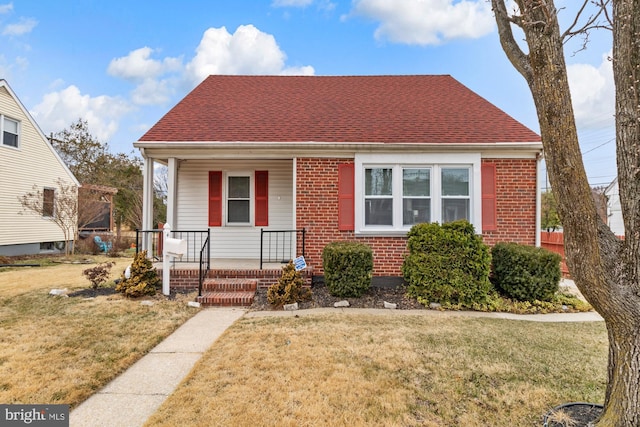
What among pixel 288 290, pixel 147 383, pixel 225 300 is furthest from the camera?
pixel 225 300

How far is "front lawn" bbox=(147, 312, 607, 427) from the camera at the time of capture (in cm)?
270

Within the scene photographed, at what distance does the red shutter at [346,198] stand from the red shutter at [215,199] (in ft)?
10.9

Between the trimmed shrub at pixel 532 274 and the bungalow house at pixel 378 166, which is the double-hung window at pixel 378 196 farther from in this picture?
the trimmed shrub at pixel 532 274

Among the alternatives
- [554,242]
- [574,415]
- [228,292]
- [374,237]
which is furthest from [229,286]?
[554,242]

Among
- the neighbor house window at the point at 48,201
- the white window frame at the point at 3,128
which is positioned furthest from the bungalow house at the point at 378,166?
the neighbor house window at the point at 48,201

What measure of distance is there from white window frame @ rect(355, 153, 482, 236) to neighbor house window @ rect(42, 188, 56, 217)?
16113 millimetres

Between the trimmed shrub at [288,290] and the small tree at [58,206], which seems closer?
the trimmed shrub at [288,290]

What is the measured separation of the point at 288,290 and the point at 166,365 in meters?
2.69

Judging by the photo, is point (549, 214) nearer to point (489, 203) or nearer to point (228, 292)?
point (489, 203)

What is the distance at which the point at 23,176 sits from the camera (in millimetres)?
14492

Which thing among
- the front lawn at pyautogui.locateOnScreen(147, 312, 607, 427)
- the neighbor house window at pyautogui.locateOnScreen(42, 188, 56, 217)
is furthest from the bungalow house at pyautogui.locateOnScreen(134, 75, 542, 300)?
the neighbor house window at pyautogui.locateOnScreen(42, 188, 56, 217)

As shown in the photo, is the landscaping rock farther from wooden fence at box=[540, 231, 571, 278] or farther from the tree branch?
wooden fence at box=[540, 231, 571, 278]

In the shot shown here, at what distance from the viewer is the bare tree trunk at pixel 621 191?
7.14 ft

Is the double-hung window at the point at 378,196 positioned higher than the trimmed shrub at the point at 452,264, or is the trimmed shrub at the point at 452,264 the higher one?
the double-hung window at the point at 378,196
